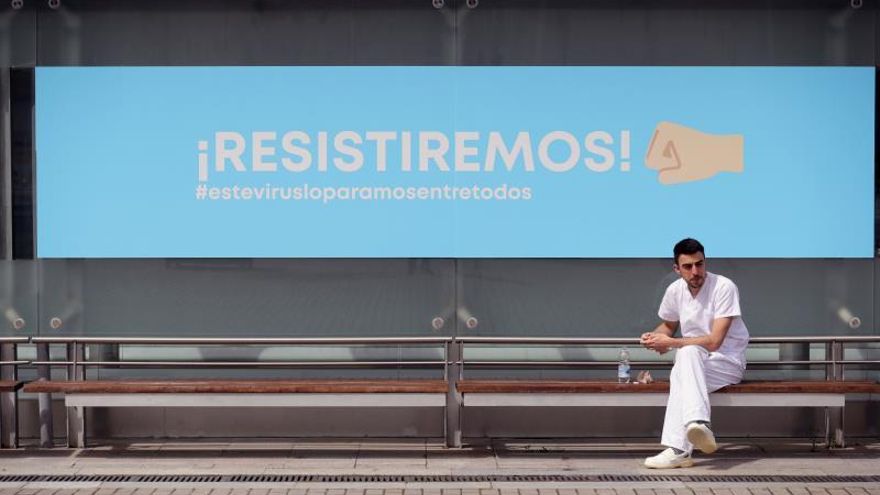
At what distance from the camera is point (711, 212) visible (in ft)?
26.2

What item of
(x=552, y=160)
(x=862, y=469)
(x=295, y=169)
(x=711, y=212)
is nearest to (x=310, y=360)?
(x=295, y=169)

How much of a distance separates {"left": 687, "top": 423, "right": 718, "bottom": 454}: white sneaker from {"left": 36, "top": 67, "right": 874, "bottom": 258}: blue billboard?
63.9 inches

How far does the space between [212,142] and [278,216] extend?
67 centimetres

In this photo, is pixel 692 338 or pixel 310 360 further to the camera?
pixel 310 360

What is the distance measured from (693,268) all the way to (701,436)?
3.26 feet

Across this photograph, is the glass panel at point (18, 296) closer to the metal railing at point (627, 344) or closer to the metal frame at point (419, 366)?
the metal frame at point (419, 366)

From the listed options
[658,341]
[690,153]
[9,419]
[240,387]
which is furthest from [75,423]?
[690,153]

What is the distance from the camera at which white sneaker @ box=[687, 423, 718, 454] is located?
21.9ft

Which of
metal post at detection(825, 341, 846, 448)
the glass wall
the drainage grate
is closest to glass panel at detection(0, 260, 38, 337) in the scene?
the glass wall

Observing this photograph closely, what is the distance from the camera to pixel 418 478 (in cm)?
670

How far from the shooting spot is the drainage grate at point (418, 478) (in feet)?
21.7

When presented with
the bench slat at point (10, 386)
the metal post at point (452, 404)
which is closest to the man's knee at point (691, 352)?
the metal post at point (452, 404)

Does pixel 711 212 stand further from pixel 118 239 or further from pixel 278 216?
pixel 118 239

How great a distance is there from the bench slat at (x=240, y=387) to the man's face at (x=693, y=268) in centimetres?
161
